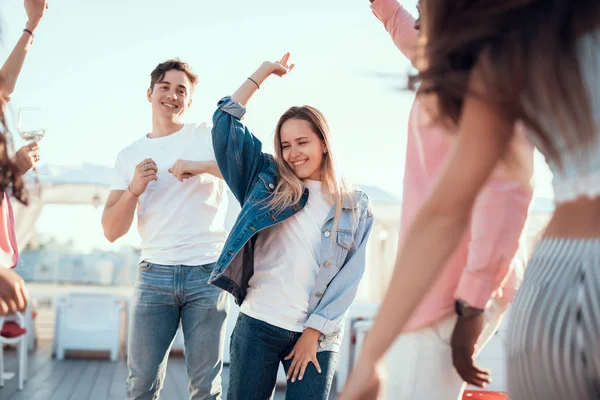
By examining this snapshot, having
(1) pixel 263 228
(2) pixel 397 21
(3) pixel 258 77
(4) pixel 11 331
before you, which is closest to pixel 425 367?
(2) pixel 397 21

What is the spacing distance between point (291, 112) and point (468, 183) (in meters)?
1.79

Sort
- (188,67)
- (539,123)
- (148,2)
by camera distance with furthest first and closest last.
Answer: (148,2) < (188,67) < (539,123)

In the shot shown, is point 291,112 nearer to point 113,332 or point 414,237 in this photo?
point 414,237

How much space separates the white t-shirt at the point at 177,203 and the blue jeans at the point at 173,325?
0.07 m

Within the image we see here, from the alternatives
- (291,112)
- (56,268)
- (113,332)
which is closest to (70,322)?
(113,332)

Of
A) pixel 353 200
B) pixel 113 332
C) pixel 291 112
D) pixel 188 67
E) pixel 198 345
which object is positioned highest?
pixel 188 67

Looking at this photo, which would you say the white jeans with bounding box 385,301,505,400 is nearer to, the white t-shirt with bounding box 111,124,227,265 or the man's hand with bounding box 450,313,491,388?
the man's hand with bounding box 450,313,491,388

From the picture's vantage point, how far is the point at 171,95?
9.95 ft

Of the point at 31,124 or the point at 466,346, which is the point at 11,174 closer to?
the point at 466,346

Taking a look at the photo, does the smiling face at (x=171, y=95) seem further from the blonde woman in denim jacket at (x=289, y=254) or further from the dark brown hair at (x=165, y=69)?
the blonde woman in denim jacket at (x=289, y=254)

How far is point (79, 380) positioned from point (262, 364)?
15.5 ft

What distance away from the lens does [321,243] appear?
96.0 inches

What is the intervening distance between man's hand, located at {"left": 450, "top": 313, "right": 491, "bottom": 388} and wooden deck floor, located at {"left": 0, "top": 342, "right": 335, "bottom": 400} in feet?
14.6

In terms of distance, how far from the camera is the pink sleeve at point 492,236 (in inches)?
52.0
